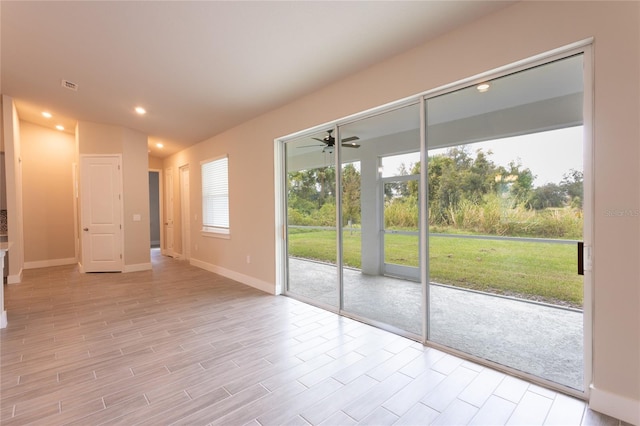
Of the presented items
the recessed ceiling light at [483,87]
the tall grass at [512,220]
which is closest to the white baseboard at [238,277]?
the tall grass at [512,220]

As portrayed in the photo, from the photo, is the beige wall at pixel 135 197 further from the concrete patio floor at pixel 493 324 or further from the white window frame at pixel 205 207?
the concrete patio floor at pixel 493 324

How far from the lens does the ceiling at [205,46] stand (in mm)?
2482

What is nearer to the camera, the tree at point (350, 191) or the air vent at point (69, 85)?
the tree at point (350, 191)

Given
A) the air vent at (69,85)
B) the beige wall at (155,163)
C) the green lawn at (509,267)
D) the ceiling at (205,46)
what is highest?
the air vent at (69,85)

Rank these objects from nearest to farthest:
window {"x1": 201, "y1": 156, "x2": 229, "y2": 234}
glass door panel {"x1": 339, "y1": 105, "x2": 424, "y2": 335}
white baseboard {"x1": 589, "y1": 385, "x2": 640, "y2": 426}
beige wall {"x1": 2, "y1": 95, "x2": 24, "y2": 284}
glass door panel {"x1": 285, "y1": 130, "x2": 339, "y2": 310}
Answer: white baseboard {"x1": 589, "y1": 385, "x2": 640, "y2": 426} < glass door panel {"x1": 339, "y1": 105, "x2": 424, "y2": 335} < glass door panel {"x1": 285, "y1": 130, "x2": 339, "y2": 310} < beige wall {"x1": 2, "y1": 95, "x2": 24, "y2": 284} < window {"x1": 201, "y1": 156, "x2": 229, "y2": 234}

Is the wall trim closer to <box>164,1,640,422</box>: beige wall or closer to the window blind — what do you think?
the window blind

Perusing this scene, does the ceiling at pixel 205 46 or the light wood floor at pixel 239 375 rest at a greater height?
the ceiling at pixel 205 46

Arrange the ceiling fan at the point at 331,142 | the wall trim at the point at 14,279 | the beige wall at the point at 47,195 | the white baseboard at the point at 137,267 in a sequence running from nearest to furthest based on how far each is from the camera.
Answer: the ceiling fan at the point at 331,142
the wall trim at the point at 14,279
the white baseboard at the point at 137,267
the beige wall at the point at 47,195

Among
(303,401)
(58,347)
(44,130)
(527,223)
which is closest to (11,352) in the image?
(58,347)

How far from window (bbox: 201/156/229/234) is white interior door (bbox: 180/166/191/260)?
1222 mm

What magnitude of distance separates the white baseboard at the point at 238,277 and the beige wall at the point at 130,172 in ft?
3.96

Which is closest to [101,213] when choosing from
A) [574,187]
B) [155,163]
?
[155,163]

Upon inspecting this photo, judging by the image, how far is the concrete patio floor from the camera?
248 centimetres

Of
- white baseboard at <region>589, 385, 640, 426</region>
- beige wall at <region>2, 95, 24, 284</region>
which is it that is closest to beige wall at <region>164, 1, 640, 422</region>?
white baseboard at <region>589, 385, 640, 426</region>
